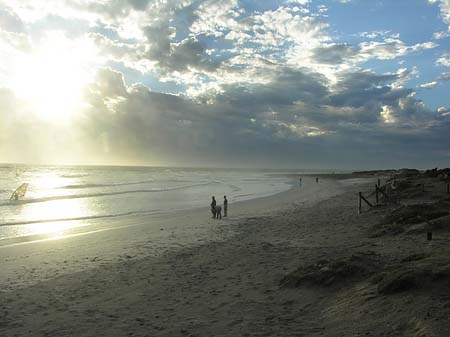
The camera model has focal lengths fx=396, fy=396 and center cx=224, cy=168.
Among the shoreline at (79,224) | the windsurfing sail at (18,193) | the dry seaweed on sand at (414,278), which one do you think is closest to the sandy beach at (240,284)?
the dry seaweed on sand at (414,278)

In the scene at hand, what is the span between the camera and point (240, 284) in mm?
9656

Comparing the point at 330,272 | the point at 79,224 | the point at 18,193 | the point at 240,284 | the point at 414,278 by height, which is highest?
the point at 414,278

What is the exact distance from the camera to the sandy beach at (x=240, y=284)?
6.73m

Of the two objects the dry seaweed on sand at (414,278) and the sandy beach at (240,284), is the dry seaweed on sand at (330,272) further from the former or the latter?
the dry seaweed on sand at (414,278)

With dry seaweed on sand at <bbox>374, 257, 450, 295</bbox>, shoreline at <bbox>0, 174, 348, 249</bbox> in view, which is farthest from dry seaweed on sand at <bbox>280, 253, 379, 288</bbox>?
shoreline at <bbox>0, 174, 348, 249</bbox>

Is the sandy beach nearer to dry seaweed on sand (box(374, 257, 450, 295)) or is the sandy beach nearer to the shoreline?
dry seaweed on sand (box(374, 257, 450, 295))

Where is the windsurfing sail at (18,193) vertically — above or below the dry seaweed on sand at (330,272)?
below

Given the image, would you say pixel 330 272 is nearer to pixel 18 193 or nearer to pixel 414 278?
pixel 414 278

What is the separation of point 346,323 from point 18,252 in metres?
13.4

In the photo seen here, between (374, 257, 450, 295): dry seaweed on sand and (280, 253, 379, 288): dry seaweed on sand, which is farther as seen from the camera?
(280, 253, 379, 288): dry seaweed on sand

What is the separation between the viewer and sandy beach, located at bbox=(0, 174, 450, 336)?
6727 mm

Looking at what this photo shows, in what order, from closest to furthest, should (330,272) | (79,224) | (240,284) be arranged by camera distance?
(330,272) → (240,284) → (79,224)

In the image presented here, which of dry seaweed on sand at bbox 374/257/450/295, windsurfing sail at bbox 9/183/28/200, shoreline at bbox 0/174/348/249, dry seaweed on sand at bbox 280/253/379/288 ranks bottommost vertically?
shoreline at bbox 0/174/348/249

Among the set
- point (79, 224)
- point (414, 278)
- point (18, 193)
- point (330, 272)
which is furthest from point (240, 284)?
point (18, 193)
